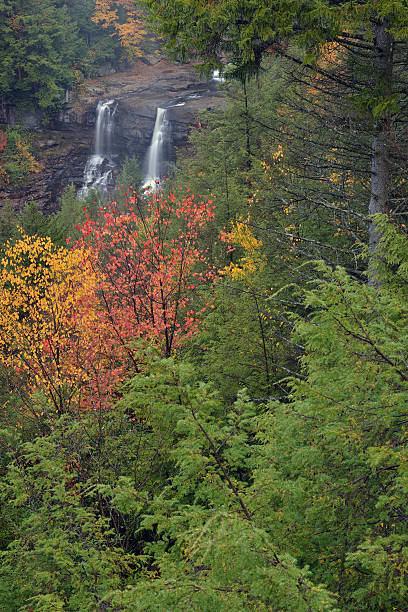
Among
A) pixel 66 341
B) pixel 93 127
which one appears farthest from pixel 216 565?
pixel 93 127

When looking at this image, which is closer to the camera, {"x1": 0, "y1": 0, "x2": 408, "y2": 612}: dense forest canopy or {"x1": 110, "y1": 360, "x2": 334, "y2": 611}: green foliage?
{"x1": 110, "y1": 360, "x2": 334, "y2": 611}: green foliage

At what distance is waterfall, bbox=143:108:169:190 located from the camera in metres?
53.0

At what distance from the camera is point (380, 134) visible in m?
6.75

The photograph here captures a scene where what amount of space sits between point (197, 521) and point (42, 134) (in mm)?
62351

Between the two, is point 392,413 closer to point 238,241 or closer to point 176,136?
point 238,241

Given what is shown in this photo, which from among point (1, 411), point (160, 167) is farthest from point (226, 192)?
point (160, 167)

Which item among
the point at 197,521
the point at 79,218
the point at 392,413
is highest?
the point at 392,413

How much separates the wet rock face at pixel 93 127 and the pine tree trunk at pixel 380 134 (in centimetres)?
4716

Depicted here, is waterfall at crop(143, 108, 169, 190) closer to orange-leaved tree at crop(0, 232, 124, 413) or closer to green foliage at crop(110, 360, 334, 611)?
orange-leaved tree at crop(0, 232, 124, 413)

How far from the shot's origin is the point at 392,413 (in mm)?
3248

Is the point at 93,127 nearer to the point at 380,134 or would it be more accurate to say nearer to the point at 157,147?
the point at 157,147

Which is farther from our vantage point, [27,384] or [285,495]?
[27,384]

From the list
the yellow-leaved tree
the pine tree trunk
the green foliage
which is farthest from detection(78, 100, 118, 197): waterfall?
the green foliage

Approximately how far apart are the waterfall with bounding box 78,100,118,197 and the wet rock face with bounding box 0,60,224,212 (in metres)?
0.67
